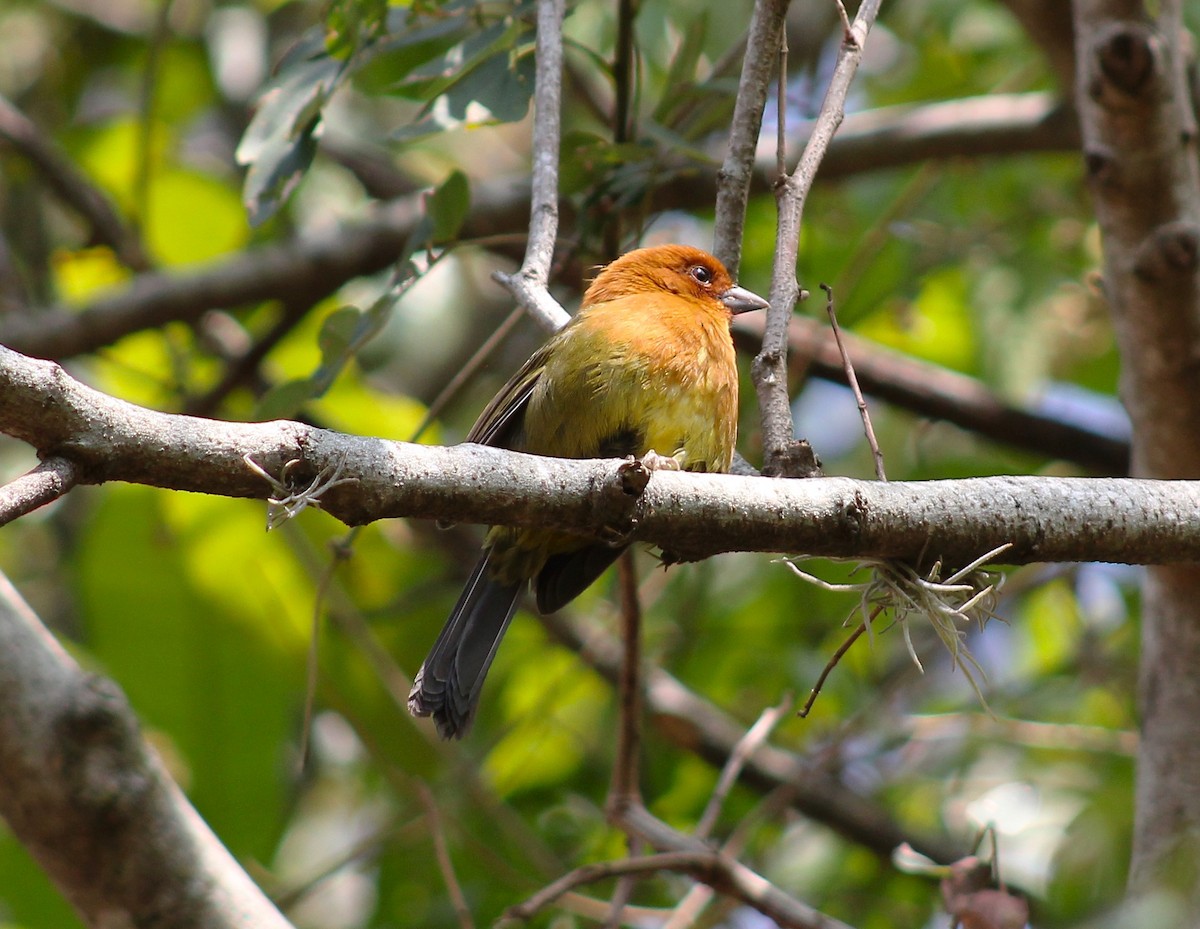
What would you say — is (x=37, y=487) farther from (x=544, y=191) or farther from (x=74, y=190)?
(x=74, y=190)

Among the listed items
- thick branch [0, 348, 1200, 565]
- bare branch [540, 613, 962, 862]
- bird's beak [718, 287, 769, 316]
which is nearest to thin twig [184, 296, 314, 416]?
bare branch [540, 613, 962, 862]

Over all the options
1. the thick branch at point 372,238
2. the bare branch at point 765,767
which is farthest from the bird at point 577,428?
the thick branch at point 372,238

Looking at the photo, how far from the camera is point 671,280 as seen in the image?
158 inches

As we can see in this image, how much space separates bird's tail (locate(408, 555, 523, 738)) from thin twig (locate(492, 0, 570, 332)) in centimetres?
86

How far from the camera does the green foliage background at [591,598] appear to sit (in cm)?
446

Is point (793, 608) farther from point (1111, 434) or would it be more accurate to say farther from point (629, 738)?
point (629, 738)

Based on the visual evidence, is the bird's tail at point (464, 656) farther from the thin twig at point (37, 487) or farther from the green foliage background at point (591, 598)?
the thin twig at point (37, 487)

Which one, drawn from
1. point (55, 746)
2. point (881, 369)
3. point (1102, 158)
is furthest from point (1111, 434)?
point (55, 746)

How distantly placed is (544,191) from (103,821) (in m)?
1.60

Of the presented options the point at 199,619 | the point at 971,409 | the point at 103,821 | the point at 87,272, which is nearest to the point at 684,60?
the point at 971,409

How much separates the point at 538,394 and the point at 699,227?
2874mm

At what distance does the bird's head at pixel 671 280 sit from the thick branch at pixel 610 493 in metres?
1.92

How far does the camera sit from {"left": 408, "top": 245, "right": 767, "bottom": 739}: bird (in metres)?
3.17

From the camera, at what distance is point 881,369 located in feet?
15.6
